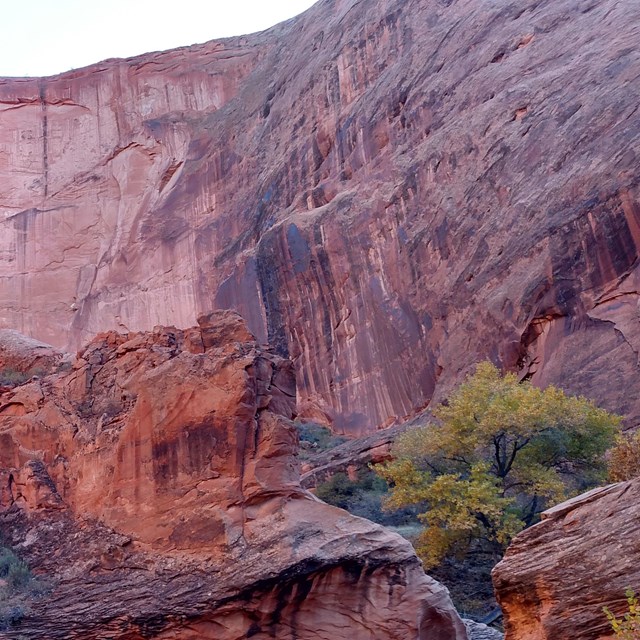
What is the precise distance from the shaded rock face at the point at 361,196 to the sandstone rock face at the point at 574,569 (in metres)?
12.2

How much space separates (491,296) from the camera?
2650 cm

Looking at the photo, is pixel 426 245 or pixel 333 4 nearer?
pixel 426 245

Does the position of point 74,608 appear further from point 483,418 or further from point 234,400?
point 483,418

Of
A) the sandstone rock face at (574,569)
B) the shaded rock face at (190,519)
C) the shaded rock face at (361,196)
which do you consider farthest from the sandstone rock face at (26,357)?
the sandstone rock face at (574,569)

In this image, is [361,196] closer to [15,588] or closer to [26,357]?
[26,357]

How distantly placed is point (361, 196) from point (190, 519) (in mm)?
23601

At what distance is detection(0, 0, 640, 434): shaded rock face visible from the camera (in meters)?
24.6

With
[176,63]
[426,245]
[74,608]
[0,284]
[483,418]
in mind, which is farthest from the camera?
[176,63]

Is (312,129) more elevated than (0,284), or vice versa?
(312,129)

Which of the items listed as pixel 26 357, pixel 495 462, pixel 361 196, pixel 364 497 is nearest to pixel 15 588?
pixel 495 462

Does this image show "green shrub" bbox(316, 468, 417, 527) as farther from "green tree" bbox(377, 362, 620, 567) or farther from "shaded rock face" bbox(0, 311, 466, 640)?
"shaded rock face" bbox(0, 311, 466, 640)

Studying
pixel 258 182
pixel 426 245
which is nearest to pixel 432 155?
pixel 426 245

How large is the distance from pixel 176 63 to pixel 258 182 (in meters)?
16.6

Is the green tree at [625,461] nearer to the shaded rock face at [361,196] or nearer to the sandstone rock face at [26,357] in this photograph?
the shaded rock face at [361,196]
